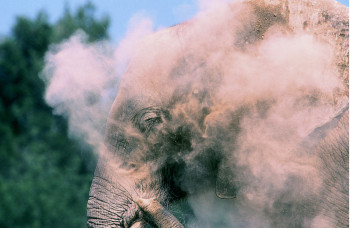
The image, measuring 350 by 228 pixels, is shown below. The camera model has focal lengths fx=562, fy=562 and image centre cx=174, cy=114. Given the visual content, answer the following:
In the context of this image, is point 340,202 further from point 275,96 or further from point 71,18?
point 71,18

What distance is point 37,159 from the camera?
806cm

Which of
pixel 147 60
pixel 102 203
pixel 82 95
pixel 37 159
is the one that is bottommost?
pixel 102 203

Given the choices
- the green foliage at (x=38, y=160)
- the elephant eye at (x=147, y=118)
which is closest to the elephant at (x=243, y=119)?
the elephant eye at (x=147, y=118)

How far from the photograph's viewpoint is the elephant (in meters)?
2.89

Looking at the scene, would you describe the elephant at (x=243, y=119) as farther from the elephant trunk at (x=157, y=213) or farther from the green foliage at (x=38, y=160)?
the green foliage at (x=38, y=160)

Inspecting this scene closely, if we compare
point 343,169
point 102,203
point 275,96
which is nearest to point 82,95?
point 102,203

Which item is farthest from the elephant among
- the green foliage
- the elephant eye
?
the green foliage

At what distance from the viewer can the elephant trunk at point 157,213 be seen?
2.78m

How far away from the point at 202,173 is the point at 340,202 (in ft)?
2.47

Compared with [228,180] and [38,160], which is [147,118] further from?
[38,160]

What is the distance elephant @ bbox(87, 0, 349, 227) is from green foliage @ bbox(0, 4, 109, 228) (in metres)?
4.75

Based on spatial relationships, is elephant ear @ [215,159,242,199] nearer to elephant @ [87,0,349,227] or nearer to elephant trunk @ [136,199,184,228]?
elephant @ [87,0,349,227]

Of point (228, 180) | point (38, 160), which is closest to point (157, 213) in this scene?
point (228, 180)

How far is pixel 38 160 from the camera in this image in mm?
8055
